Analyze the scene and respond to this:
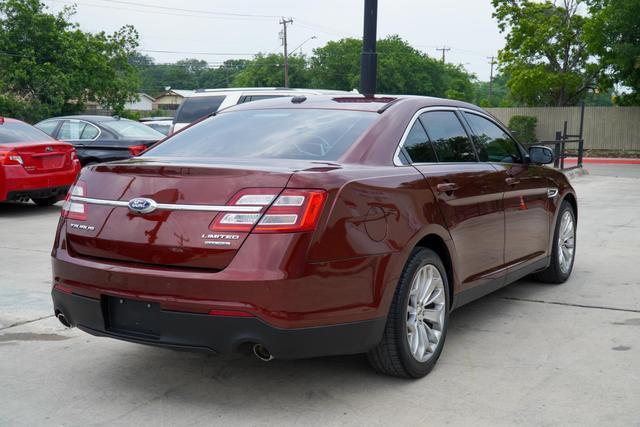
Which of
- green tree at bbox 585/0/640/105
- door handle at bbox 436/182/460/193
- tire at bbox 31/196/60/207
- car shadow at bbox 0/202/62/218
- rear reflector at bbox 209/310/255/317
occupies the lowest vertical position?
car shadow at bbox 0/202/62/218

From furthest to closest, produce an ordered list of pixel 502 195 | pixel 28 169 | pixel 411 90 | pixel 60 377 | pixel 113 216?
pixel 411 90 → pixel 28 169 → pixel 502 195 → pixel 60 377 → pixel 113 216

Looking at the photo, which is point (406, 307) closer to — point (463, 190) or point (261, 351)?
point (261, 351)

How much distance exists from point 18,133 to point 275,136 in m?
8.38

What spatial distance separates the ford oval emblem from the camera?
3.68 m

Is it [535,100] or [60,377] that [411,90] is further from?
[60,377]

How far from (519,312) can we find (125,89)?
43.3 meters

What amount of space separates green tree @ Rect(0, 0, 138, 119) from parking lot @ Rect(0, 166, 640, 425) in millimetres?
35657

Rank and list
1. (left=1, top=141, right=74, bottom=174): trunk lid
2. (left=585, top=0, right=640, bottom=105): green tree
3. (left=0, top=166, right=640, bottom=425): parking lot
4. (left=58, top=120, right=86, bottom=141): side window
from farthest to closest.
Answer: (left=585, top=0, right=640, bottom=105): green tree, (left=58, top=120, right=86, bottom=141): side window, (left=1, top=141, right=74, bottom=174): trunk lid, (left=0, top=166, right=640, bottom=425): parking lot

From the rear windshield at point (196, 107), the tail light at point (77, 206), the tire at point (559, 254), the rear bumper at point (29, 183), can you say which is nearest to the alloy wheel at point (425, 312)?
the tail light at point (77, 206)

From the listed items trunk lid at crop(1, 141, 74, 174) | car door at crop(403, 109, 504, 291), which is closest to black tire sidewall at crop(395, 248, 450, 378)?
car door at crop(403, 109, 504, 291)

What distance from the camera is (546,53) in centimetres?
3894

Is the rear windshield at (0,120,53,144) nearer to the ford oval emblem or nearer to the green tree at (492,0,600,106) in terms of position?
the ford oval emblem

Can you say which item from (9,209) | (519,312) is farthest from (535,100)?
(519,312)

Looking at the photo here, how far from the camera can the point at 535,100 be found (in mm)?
40250
